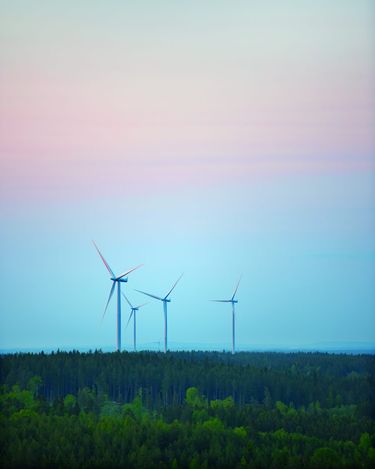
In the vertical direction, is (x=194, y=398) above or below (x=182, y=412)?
above

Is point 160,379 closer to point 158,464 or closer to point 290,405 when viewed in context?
point 290,405

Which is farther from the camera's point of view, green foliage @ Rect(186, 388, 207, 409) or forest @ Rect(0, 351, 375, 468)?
green foliage @ Rect(186, 388, 207, 409)

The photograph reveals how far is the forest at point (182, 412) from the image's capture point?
300 ft

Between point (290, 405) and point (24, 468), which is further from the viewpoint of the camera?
point (290, 405)

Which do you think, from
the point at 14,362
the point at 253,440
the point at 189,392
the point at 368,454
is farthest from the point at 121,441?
the point at 14,362

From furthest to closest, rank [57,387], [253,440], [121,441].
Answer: [57,387]
[253,440]
[121,441]

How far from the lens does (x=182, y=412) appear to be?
132125mm

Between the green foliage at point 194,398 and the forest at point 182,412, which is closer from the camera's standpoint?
the forest at point 182,412

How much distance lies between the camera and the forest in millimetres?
91500

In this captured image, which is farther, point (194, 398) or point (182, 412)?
point (194, 398)

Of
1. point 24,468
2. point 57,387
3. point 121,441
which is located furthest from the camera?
point 57,387

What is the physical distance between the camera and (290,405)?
151 m

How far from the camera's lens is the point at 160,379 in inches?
6373

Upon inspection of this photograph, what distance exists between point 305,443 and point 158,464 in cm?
1800
